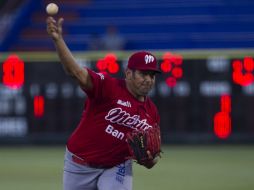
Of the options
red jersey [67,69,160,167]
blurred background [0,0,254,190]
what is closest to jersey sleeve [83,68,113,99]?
red jersey [67,69,160,167]

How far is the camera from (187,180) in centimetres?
1039

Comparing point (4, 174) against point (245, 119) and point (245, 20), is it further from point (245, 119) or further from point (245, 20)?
point (245, 20)

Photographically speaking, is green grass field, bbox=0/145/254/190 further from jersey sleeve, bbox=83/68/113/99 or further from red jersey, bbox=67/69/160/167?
jersey sleeve, bbox=83/68/113/99

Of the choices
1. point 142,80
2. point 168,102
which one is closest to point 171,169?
point 168,102

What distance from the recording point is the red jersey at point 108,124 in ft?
18.4

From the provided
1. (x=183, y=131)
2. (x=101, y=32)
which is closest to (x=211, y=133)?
(x=183, y=131)

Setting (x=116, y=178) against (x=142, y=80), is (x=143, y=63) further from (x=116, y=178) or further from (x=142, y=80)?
(x=116, y=178)

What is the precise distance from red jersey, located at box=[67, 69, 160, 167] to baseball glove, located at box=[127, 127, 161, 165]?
6 centimetres

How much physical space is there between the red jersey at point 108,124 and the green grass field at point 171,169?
3.91 meters

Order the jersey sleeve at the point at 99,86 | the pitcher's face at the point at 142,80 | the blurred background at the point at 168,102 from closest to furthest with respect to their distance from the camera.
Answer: the jersey sleeve at the point at 99,86 < the pitcher's face at the point at 142,80 < the blurred background at the point at 168,102

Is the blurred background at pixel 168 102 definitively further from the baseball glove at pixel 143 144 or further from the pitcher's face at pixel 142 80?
the pitcher's face at pixel 142 80

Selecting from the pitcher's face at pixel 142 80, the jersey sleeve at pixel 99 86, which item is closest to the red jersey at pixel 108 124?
the jersey sleeve at pixel 99 86

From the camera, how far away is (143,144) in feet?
18.6

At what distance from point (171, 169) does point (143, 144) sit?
6.01m
